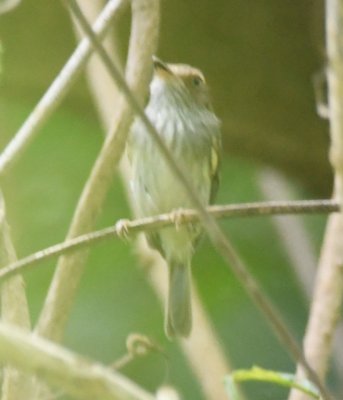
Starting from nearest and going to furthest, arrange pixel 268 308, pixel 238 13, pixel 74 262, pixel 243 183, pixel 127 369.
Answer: pixel 268 308, pixel 74 262, pixel 238 13, pixel 127 369, pixel 243 183

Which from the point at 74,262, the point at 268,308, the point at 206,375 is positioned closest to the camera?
the point at 268,308

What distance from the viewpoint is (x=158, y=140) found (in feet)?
2.69

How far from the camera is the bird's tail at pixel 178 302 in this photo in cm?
201

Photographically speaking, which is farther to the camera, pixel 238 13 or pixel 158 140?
pixel 238 13

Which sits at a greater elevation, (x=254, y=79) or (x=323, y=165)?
(x=254, y=79)

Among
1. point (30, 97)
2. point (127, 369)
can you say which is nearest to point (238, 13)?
point (30, 97)

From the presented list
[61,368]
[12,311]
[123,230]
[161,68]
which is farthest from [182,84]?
[61,368]

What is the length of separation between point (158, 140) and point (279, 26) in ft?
6.28

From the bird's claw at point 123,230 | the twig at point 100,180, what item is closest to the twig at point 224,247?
the bird's claw at point 123,230

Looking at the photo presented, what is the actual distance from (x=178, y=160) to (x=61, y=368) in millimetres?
1454

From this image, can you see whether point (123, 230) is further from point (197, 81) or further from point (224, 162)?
point (224, 162)

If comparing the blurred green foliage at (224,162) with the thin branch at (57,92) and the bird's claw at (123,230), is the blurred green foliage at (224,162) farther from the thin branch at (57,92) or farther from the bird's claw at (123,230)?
the thin branch at (57,92)

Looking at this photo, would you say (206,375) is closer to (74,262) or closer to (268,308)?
(74,262)

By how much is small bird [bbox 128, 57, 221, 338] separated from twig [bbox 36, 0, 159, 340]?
0.28m
